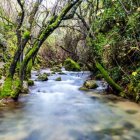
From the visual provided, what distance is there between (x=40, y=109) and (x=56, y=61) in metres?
18.0

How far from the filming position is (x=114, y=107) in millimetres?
8398

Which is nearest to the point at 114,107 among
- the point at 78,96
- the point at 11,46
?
the point at 78,96

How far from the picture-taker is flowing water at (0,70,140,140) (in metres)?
5.88

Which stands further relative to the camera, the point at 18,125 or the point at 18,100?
the point at 18,100

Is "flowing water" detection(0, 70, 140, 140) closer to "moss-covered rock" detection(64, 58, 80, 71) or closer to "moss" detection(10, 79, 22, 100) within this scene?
"moss" detection(10, 79, 22, 100)

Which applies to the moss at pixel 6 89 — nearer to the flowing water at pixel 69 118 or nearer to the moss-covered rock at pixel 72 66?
the flowing water at pixel 69 118

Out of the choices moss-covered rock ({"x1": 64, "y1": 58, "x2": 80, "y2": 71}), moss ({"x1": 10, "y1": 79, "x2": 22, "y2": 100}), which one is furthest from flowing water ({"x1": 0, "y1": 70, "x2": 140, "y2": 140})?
moss-covered rock ({"x1": 64, "y1": 58, "x2": 80, "y2": 71})

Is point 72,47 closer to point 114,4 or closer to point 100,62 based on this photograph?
point 100,62

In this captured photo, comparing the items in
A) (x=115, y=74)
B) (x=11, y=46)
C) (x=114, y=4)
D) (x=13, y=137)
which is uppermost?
(x=114, y=4)

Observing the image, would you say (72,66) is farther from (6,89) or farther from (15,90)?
(6,89)

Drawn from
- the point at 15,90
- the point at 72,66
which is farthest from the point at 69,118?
the point at 72,66

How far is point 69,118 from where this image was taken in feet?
23.9

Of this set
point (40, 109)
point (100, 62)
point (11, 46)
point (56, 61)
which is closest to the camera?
point (40, 109)

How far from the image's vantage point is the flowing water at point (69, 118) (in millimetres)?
5875
